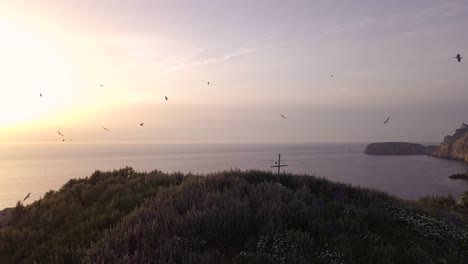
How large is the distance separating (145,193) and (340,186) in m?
6.83

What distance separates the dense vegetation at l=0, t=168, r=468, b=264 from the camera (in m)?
6.80

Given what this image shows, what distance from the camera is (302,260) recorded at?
6473 millimetres

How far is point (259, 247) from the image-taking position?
6.94m

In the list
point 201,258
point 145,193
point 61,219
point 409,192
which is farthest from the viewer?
point 409,192

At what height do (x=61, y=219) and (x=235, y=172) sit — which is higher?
(x=235, y=172)

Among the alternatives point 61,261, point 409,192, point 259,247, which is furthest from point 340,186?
point 409,192

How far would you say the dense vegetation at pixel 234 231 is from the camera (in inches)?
268

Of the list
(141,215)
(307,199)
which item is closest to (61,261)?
(141,215)

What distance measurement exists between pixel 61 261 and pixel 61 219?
398cm

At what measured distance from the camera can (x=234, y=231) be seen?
7770mm

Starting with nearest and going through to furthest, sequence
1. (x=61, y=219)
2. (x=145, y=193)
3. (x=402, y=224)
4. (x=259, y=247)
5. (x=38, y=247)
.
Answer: (x=259, y=247), (x=38, y=247), (x=402, y=224), (x=61, y=219), (x=145, y=193)

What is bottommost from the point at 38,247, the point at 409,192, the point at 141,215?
the point at 409,192

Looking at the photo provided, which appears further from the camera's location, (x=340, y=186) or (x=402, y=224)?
(x=340, y=186)

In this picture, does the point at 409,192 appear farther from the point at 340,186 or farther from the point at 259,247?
the point at 259,247
